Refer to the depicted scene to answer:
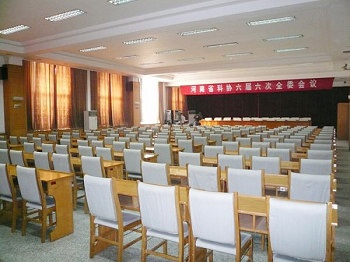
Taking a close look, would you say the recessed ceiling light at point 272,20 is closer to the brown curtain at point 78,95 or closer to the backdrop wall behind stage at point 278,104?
the brown curtain at point 78,95

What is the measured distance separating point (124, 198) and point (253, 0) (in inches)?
190

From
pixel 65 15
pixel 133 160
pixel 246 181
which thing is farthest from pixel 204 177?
pixel 65 15

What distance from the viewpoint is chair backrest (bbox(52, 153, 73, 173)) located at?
518 centimetres

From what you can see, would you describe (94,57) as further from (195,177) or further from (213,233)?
(213,233)

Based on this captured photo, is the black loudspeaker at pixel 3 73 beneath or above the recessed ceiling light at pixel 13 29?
beneath

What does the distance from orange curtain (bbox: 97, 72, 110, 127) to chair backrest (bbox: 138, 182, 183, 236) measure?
1366 cm

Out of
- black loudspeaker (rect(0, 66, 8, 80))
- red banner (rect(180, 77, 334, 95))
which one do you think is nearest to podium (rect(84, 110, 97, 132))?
black loudspeaker (rect(0, 66, 8, 80))

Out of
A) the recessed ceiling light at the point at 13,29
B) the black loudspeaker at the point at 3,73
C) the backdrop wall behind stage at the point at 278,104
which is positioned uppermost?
the recessed ceiling light at the point at 13,29

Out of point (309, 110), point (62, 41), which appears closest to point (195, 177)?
point (62, 41)

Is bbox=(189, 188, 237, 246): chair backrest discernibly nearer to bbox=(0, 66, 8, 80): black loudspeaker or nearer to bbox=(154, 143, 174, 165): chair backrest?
bbox=(154, 143, 174, 165): chair backrest

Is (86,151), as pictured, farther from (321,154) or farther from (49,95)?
(49,95)

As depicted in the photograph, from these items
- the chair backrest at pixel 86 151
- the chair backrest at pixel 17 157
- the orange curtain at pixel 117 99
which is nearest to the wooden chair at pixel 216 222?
the chair backrest at pixel 86 151

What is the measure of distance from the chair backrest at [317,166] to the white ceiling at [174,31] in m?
3.23

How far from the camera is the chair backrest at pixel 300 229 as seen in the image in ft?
7.24
